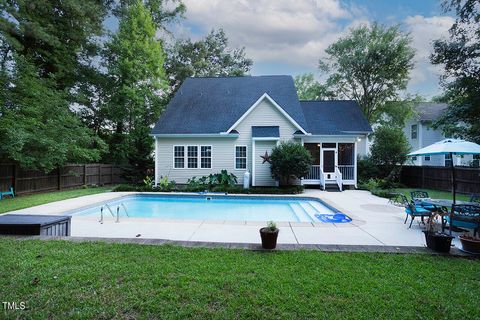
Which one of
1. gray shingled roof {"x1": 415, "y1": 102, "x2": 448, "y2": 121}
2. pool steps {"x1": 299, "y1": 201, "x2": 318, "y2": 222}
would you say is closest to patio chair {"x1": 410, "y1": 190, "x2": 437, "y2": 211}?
pool steps {"x1": 299, "y1": 201, "x2": 318, "y2": 222}

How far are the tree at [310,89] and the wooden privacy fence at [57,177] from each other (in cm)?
2323

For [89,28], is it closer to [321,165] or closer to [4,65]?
[4,65]

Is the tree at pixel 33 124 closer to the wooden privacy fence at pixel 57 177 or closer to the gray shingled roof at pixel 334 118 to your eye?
the wooden privacy fence at pixel 57 177

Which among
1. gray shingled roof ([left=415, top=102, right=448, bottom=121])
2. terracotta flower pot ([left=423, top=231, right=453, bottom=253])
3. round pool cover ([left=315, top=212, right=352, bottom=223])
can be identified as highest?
gray shingled roof ([left=415, top=102, right=448, bottom=121])

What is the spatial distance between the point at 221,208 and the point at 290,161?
16.3 feet

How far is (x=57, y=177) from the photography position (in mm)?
15242

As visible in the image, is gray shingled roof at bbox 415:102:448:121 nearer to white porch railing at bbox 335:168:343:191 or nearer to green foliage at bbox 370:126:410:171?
green foliage at bbox 370:126:410:171

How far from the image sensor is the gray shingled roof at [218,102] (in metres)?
17.4

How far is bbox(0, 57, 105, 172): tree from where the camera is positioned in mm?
11211

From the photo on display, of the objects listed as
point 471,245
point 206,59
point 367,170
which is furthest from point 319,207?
point 206,59

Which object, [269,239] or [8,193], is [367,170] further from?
[8,193]

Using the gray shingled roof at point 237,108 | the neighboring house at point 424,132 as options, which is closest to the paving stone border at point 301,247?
the gray shingled roof at point 237,108

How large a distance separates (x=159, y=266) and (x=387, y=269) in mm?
3624

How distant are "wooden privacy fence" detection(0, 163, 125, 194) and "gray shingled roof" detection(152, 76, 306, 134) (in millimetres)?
5541
